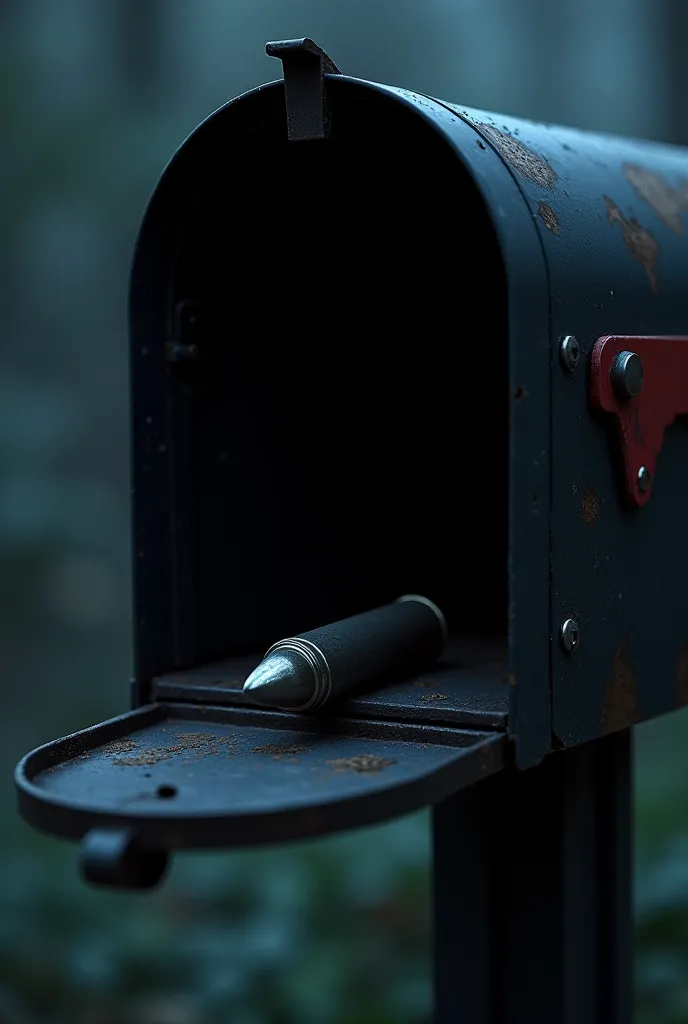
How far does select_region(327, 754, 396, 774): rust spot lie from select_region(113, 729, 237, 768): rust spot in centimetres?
15

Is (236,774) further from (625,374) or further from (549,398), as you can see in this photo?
(625,374)

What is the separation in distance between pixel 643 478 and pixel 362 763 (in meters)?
0.52

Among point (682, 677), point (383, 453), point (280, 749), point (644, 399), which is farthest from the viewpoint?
point (383, 453)

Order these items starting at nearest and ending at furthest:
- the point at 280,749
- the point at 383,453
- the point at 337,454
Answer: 1. the point at 280,749
2. the point at 337,454
3. the point at 383,453

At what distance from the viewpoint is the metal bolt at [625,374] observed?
1646 millimetres

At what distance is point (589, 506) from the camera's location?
5.38ft

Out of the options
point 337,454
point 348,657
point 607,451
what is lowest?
point 348,657

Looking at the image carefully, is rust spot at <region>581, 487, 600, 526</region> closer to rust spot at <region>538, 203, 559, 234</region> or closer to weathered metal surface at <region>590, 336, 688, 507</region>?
weathered metal surface at <region>590, 336, 688, 507</region>

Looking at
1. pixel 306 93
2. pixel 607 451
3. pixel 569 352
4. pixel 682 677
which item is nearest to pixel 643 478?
pixel 607 451

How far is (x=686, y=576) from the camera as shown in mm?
1899

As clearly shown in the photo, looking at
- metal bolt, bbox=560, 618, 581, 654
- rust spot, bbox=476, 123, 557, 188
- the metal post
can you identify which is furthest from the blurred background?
rust spot, bbox=476, 123, 557, 188

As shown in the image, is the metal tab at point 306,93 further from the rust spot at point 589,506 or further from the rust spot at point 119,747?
the rust spot at point 119,747

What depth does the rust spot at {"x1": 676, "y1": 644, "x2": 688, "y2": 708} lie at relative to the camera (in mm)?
1916

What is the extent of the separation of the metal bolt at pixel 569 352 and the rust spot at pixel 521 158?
190mm
